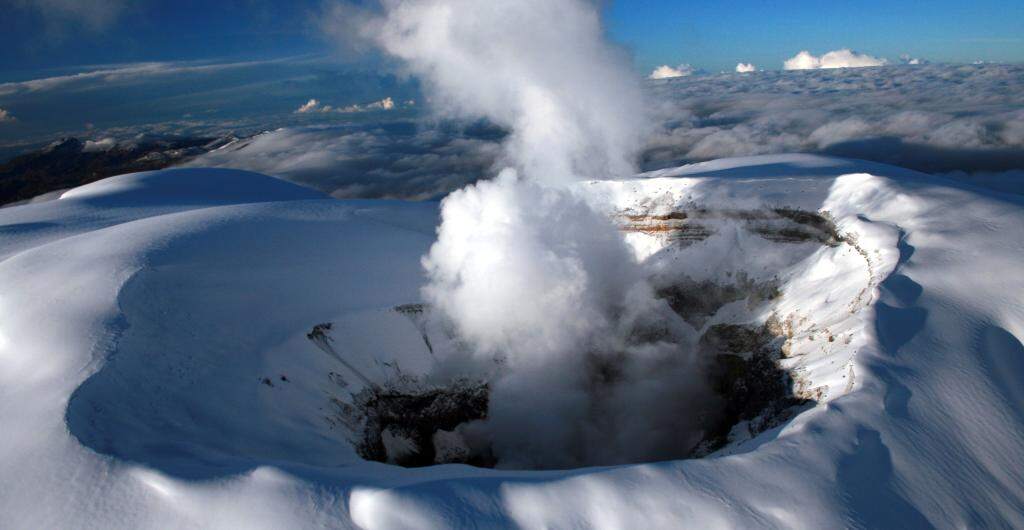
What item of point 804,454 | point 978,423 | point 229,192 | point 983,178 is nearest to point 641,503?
point 804,454

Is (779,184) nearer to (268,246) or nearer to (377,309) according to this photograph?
(377,309)

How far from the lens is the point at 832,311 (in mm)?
13820

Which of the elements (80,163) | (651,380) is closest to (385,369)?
(651,380)

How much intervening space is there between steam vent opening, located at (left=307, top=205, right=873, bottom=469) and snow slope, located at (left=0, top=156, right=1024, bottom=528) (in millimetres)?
247

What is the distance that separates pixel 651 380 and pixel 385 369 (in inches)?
336

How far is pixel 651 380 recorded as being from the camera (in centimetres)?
1683

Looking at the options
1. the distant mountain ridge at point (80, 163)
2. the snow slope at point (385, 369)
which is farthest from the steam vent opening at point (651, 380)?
the distant mountain ridge at point (80, 163)

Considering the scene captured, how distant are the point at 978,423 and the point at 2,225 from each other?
32.8 m

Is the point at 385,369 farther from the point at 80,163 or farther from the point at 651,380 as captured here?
the point at 80,163

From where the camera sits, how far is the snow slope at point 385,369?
256 inches

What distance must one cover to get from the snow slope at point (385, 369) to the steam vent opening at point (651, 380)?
0.25 meters

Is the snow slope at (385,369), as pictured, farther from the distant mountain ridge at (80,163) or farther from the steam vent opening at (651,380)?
the distant mountain ridge at (80,163)

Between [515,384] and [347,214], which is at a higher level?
[347,214]

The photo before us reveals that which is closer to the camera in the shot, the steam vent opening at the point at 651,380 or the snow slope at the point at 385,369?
the snow slope at the point at 385,369
